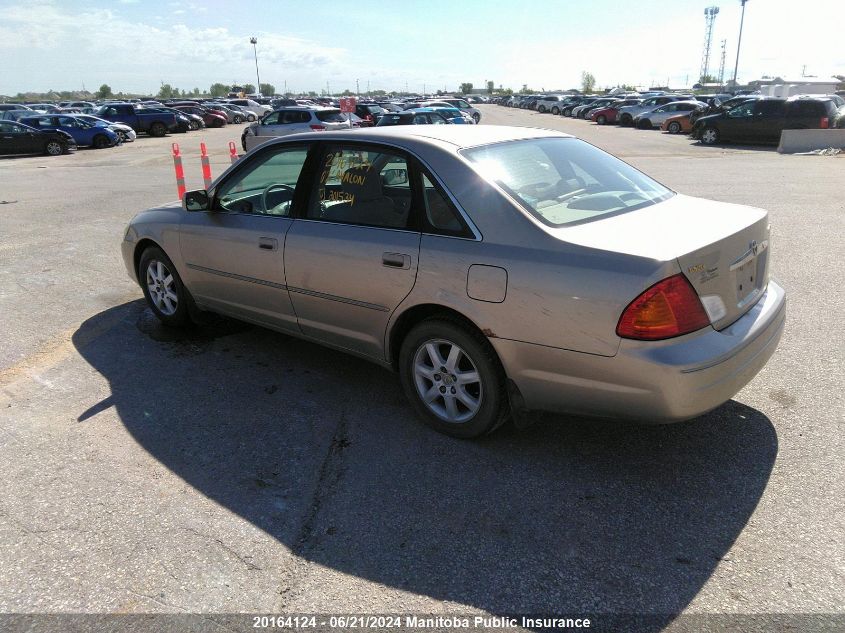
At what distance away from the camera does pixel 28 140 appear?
24.7 m

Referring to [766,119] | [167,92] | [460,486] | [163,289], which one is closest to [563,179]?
[460,486]

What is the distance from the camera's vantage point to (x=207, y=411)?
3.97m

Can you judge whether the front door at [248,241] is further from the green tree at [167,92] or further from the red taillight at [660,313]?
the green tree at [167,92]

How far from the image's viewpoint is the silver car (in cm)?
286

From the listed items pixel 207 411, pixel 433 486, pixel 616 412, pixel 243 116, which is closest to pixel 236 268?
pixel 207 411

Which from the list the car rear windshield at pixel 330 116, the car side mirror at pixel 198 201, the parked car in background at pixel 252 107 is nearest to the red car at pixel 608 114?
the car rear windshield at pixel 330 116

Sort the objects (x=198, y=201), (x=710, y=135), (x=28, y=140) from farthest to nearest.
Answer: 1. (x=28, y=140)
2. (x=710, y=135)
3. (x=198, y=201)

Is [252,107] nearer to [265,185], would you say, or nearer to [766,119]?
[766,119]

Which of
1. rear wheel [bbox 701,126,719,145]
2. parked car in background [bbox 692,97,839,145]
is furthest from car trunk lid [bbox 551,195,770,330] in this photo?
rear wheel [bbox 701,126,719,145]

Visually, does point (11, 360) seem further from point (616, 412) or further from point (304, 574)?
point (616, 412)

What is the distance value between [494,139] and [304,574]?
259 centimetres

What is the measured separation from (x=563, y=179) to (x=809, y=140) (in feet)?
67.9

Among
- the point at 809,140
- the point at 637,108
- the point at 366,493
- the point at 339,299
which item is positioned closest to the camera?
the point at 366,493

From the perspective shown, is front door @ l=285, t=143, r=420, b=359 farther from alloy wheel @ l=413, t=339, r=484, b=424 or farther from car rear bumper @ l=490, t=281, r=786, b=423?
car rear bumper @ l=490, t=281, r=786, b=423
